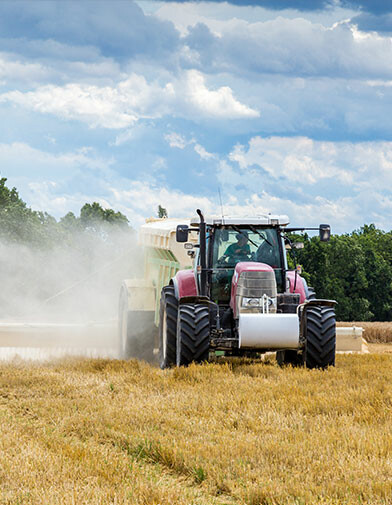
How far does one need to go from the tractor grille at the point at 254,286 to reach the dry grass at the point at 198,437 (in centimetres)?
96

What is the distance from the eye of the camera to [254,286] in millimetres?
11273

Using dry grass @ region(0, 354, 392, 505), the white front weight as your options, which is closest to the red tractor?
the white front weight

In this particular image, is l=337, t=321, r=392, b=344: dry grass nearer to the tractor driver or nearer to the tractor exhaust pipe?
the tractor driver

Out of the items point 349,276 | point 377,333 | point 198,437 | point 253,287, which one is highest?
point 349,276

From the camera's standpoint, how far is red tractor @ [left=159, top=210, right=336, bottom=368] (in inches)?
433

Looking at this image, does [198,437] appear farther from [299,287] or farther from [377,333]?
[377,333]

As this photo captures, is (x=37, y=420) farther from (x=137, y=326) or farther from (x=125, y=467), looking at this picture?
(x=137, y=326)

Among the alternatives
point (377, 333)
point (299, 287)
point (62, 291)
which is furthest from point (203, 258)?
point (377, 333)

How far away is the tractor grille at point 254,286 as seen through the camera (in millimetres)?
11281

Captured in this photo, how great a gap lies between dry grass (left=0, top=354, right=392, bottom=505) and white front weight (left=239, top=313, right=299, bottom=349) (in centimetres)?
43

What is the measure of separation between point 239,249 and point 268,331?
1.92 m

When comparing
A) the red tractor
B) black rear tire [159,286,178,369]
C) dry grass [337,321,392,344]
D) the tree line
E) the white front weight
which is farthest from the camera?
the tree line

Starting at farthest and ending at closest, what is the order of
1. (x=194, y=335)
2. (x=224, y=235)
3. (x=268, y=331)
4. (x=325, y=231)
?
(x=224, y=235) → (x=325, y=231) → (x=194, y=335) → (x=268, y=331)

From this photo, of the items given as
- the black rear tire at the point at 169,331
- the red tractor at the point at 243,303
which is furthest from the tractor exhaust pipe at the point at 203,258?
the black rear tire at the point at 169,331
